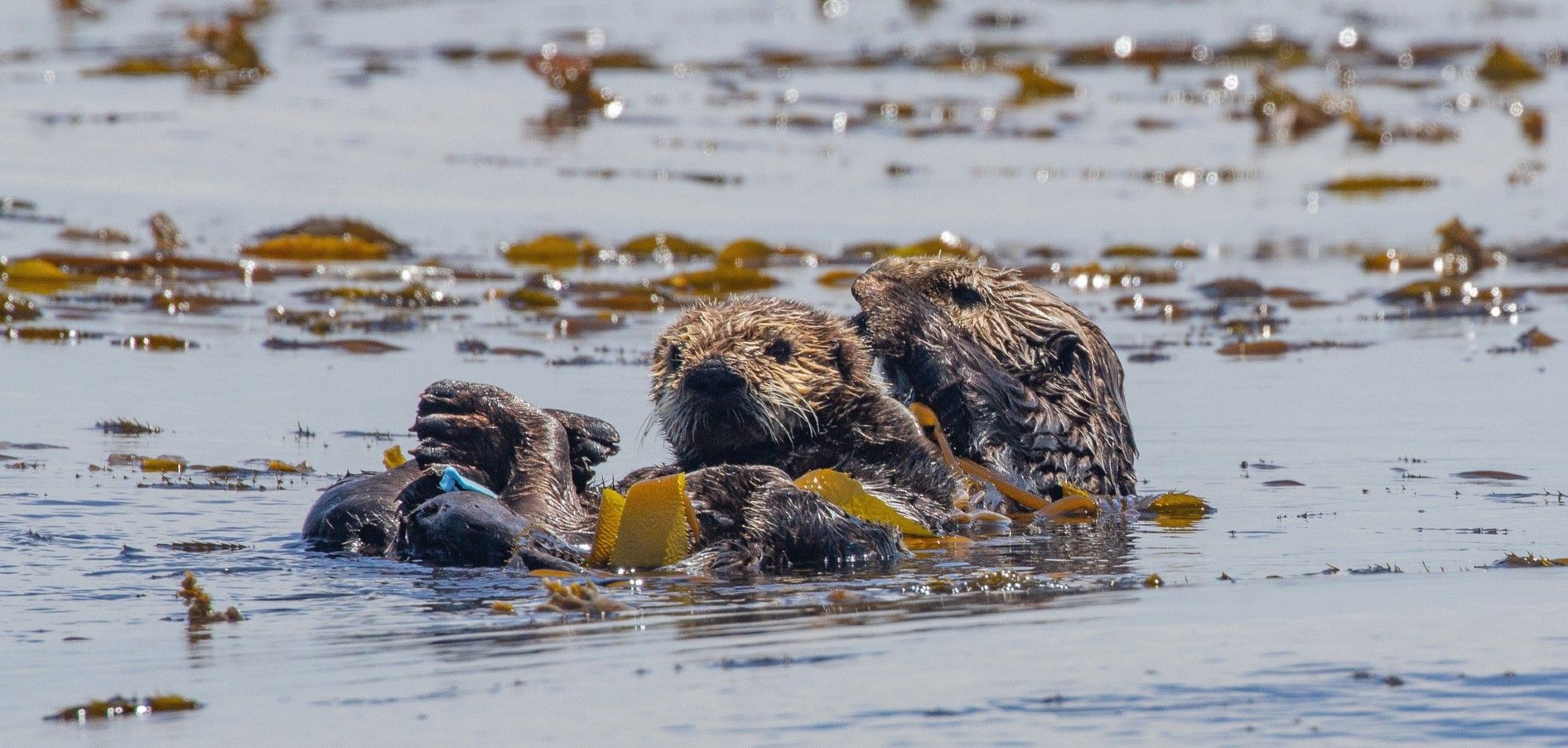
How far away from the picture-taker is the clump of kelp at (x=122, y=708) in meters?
3.84

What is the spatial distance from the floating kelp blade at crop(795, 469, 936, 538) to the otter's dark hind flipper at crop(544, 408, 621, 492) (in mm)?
624

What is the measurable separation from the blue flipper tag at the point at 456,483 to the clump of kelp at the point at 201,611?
0.82 metres

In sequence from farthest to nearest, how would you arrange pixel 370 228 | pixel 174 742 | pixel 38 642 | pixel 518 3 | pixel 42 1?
pixel 518 3
pixel 42 1
pixel 370 228
pixel 38 642
pixel 174 742

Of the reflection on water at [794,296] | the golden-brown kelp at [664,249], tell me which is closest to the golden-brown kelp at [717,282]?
the reflection on water at [794,296]

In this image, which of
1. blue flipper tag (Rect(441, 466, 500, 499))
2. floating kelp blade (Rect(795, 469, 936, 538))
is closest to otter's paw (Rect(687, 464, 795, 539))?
floating kelp blade (Rect(795, 469, 936, 538))

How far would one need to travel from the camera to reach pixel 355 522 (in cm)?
566

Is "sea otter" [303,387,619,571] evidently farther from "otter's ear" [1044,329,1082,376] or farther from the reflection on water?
"otter's ear" [1044,329,1082,376]

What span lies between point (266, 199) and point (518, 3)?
20.6m

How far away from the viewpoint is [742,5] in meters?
34.9

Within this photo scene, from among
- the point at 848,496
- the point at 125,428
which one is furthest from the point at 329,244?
the point at 848,496

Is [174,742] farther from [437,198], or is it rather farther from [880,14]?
[880,14]

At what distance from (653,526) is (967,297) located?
1715 mm

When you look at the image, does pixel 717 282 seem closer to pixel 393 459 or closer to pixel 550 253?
pixel 550 253

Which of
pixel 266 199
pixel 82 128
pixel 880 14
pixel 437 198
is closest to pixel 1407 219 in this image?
pixel 437 198
